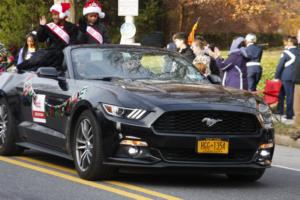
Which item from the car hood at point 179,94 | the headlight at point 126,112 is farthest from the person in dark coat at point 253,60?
the headlight at point 126,112

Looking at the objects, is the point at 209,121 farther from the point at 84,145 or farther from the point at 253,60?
the point at 253,60

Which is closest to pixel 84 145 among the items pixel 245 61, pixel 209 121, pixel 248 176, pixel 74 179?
pixel 74 179

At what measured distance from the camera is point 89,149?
33.2 feet

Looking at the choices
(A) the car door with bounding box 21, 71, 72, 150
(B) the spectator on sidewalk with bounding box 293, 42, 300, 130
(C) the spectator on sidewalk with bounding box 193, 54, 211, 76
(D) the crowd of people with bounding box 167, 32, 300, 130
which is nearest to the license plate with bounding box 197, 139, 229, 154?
(A) the car door with bounding box 21, 71, 72, 150

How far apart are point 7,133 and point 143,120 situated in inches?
123

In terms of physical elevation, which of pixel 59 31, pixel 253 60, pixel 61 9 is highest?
pixel 61 9

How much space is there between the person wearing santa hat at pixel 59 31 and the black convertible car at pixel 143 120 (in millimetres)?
2203

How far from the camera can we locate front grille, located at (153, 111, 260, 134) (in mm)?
9711

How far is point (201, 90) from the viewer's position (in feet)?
34.1

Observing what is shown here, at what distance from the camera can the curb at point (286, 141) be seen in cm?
1555

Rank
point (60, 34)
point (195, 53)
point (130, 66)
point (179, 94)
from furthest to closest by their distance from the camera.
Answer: point (195, 53) < point (60, 34) < point (130, 66) < point (179, 94)

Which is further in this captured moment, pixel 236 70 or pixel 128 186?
pixel 236 70

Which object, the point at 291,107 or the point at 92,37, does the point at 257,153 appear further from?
the point at 291,107

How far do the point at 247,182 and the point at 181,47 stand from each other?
7234 mm
